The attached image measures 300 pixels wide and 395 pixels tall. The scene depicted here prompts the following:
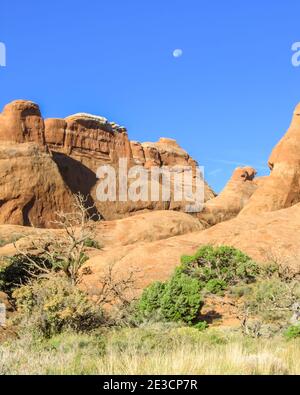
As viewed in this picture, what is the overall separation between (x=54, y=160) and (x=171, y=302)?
43355 mm

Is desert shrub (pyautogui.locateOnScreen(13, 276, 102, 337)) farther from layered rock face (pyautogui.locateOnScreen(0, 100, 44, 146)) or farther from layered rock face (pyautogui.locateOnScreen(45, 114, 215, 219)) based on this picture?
layered rock face (pyautogui.locateOnScreen(45, 114, 215, 219))

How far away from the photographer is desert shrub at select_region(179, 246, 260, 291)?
63.4ft

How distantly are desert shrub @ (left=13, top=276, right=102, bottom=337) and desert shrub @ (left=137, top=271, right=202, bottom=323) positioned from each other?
2.58 meters

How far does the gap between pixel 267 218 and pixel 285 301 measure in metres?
16.5

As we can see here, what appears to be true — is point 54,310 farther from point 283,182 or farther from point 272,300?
point 283,182

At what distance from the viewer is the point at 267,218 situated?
96.6ft

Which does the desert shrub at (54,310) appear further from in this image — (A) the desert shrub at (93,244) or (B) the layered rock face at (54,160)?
(B) the layered rock face at (54,160)

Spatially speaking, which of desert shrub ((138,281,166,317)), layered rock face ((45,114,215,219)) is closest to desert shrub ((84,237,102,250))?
desert shrub ((138,281,166,317))

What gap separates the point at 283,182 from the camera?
120ft

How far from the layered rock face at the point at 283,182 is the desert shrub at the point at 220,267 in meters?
16.1

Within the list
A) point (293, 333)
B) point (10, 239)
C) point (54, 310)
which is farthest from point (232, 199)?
point (293, 333)

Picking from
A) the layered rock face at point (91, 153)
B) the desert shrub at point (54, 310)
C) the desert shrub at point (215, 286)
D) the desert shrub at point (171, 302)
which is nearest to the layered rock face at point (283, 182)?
the desert shrub at point (215, 286)

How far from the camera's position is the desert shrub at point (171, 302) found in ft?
46.2
